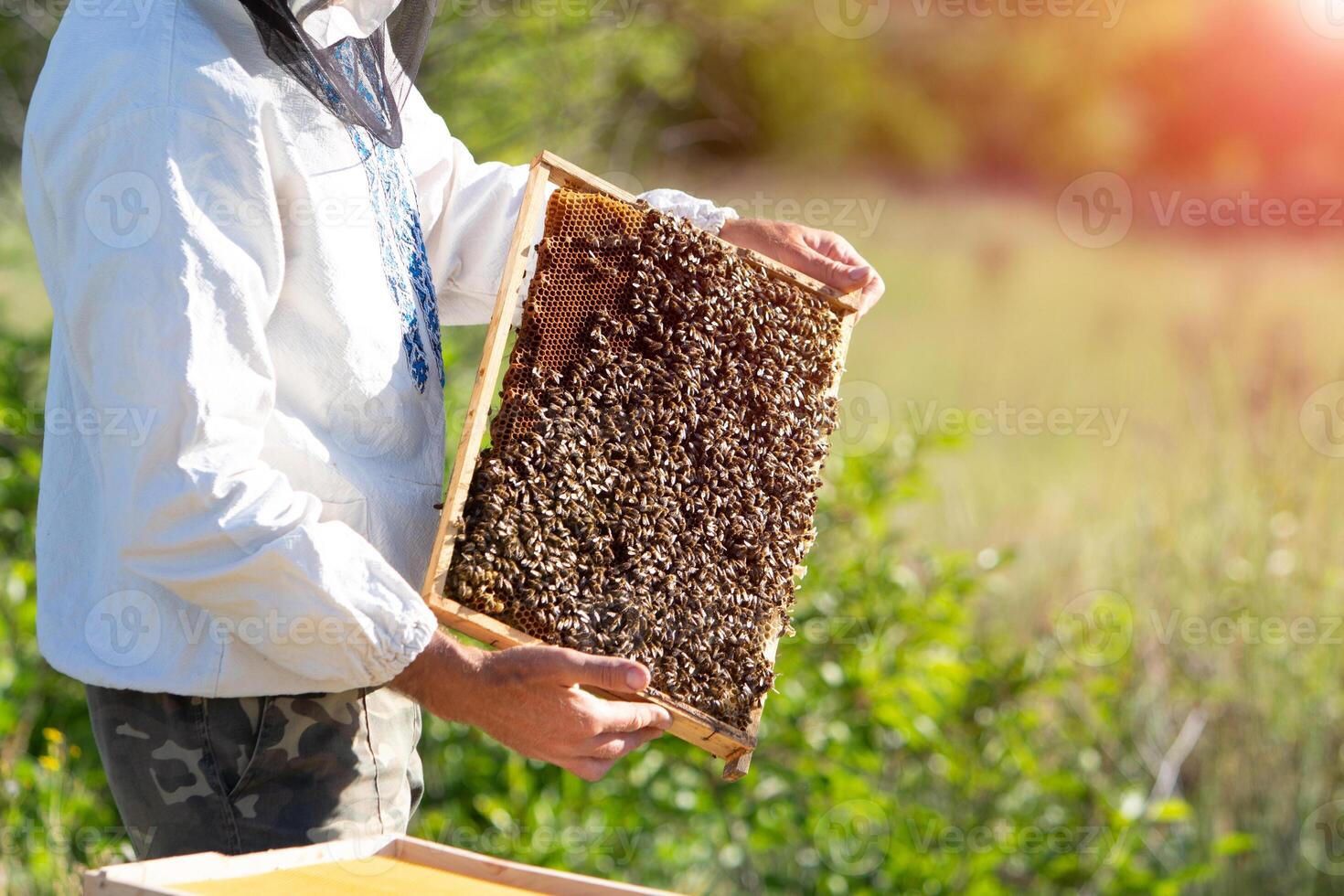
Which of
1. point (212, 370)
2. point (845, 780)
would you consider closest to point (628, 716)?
point (212, 370)

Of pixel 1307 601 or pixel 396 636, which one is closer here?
pixel 396 636

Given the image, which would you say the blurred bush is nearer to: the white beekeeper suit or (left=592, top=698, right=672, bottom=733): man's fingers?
the white beekeeper suit

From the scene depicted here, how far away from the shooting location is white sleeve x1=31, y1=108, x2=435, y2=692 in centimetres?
176

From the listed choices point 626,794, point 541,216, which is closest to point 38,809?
point 626,794

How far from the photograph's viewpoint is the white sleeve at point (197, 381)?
176cm

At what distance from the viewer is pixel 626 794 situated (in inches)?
166

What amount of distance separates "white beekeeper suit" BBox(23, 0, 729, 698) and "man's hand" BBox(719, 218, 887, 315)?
0.94 m

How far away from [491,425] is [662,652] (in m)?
0.56

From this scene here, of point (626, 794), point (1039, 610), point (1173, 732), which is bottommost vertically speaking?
point (626, 794)

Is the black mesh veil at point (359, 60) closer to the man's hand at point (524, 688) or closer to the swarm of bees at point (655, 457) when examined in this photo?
the swarm of bees at point (655, 457)

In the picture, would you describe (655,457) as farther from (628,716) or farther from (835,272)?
(835,272)

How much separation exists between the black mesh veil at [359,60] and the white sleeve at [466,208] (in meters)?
0.22

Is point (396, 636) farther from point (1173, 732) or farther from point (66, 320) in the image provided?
point (1173, 732)

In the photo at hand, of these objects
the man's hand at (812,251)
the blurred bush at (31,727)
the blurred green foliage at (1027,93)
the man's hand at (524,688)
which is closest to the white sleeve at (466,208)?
the man's hand at (812,251)
